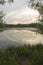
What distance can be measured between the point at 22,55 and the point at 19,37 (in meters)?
1.10

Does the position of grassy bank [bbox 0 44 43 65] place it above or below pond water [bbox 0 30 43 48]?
below

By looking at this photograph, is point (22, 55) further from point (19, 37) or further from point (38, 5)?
point (38, 5)

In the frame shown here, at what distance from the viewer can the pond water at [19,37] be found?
7.06m

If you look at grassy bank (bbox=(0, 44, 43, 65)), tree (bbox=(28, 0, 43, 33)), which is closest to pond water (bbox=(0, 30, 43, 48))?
grassy bank (bbox=(0, 44, 43, 65))

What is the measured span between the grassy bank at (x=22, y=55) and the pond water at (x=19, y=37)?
14.6 inches

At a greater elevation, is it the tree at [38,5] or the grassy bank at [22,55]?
the tree at [38,5]

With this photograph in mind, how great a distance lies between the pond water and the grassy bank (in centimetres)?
37

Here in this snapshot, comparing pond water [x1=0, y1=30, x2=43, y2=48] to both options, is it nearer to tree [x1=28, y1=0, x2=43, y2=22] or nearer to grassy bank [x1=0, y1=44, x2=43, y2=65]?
grassy bank [x1=0, y1=44, x2=43, y2=65]

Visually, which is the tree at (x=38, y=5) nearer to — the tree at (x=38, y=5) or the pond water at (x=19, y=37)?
the tree at (x=38, y=5)

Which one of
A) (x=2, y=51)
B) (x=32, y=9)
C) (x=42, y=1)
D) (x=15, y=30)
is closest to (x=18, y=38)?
(x=15, y=30)

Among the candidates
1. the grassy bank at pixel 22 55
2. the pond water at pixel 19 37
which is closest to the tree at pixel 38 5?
the pond water at pixel 19 37

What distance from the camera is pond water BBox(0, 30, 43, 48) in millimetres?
7059

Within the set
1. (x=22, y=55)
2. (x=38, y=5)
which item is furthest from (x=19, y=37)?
(x=38, y=5)

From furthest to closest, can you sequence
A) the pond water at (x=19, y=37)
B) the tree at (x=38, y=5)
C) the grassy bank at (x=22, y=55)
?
the tree at (x=38, y=5), the pond water at (x=19, y=37), the grassy bank at (x=22, y=55)
